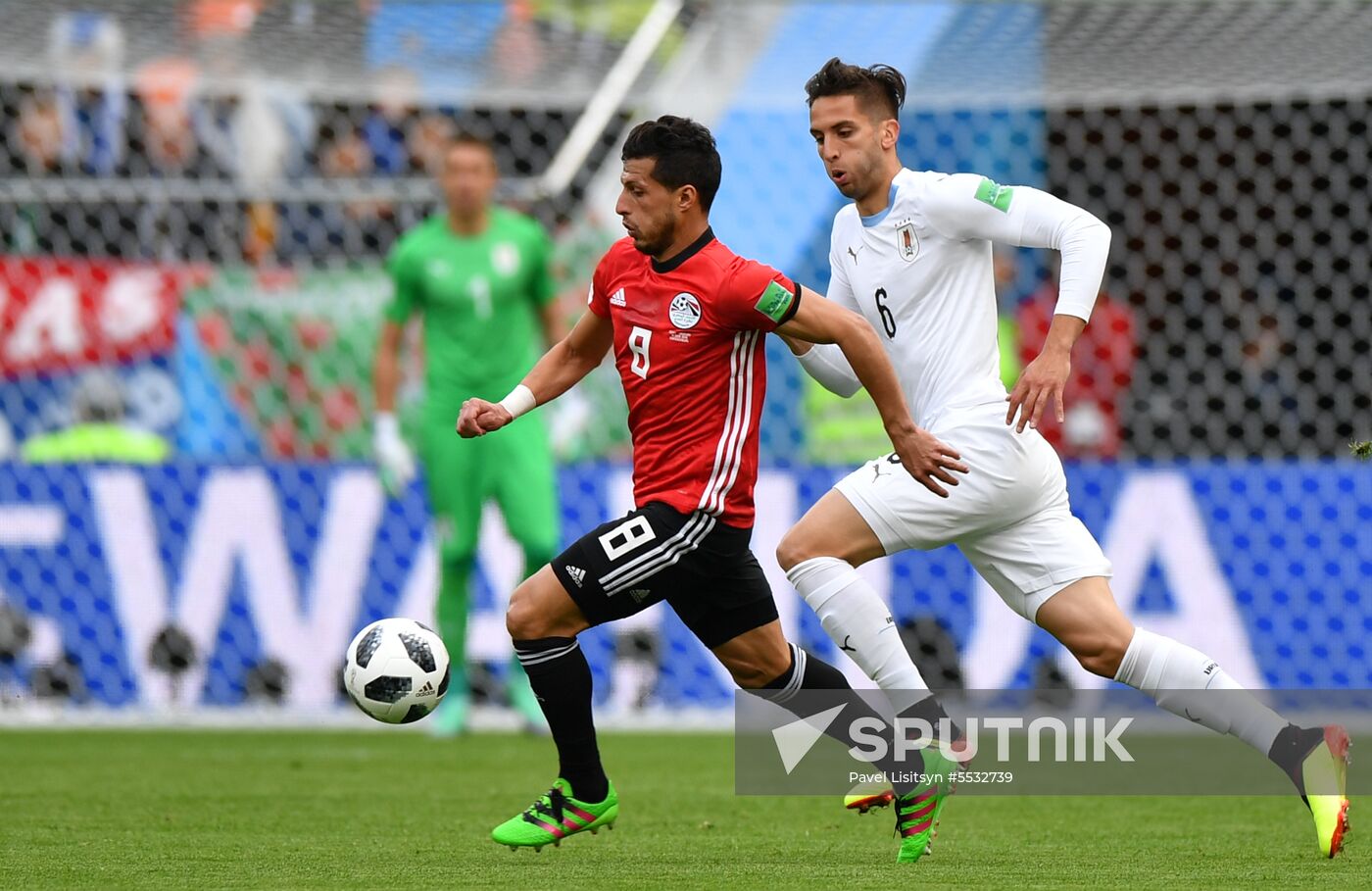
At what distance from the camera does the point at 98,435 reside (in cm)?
1068

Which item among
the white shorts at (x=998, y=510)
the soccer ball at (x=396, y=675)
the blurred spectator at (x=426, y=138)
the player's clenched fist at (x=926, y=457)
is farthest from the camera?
the blurred spectator at (x=426, y=138)

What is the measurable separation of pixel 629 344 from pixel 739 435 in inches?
14.4

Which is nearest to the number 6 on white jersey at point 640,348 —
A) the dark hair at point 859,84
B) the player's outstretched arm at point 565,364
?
the player's outstretched arm at point 565,364

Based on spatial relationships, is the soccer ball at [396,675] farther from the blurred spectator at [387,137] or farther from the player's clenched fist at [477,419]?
the blurred spectator at [387,137]

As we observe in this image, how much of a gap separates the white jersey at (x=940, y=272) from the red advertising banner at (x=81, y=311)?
6327mm

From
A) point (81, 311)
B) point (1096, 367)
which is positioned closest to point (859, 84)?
point (1096, 367)

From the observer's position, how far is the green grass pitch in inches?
184

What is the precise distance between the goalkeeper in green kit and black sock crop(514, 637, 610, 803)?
3.64m

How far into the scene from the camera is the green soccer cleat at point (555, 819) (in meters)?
5.09

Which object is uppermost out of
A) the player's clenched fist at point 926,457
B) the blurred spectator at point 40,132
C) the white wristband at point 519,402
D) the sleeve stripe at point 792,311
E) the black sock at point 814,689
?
the blurred spectator at point 40,132

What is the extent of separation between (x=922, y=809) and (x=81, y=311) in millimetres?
7291

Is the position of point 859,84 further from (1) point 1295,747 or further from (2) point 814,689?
(1) point 1295,747

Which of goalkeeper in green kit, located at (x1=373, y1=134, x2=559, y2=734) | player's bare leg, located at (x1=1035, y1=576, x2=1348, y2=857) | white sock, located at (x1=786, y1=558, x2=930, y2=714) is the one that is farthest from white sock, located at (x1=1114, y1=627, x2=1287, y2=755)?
goalkeeper in green kit, located at (x1=373, y1=134, x2=559, y2=734)

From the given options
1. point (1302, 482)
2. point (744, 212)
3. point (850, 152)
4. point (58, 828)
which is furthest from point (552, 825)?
point (744, 212)
